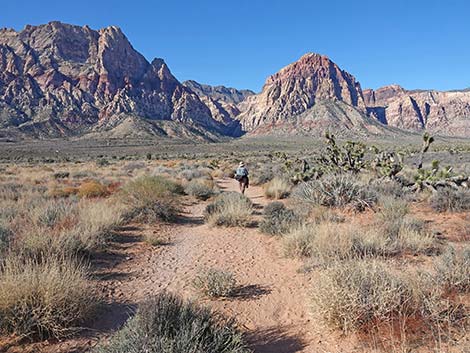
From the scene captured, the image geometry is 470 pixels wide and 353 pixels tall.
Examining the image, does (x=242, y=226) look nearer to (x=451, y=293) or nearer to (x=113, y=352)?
(x=451, y=293)

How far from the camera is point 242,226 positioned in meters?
9.53

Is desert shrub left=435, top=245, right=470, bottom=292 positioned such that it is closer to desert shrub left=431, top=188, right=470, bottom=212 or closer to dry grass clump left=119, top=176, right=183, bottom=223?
desert shrub left=431, top=188, right=470, bottom=212

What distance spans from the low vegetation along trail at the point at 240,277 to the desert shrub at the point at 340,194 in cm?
267

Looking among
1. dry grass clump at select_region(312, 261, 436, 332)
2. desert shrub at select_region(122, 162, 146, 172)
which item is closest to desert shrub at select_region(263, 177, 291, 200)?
dry grass clump at select_region(312, 261, 436, 332)

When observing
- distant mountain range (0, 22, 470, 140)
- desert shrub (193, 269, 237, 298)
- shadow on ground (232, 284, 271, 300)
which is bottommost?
shadow on ground (232, 284, 271, 300)

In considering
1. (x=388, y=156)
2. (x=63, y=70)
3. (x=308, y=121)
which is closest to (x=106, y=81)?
(x=63, y=70)

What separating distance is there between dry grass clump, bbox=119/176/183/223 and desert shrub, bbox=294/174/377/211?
4.59 meters

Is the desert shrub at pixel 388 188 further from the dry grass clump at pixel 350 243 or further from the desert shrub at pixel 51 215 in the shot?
the desert shrub at pixel 51 215

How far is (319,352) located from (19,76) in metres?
183

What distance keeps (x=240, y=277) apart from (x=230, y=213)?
12.7 ft

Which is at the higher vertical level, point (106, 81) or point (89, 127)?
point (106, 81)

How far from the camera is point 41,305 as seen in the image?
3805 millimetres

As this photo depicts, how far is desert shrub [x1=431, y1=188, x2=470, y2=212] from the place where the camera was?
9560 millimetres

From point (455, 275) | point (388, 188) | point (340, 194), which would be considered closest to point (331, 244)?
point (455, 275)
